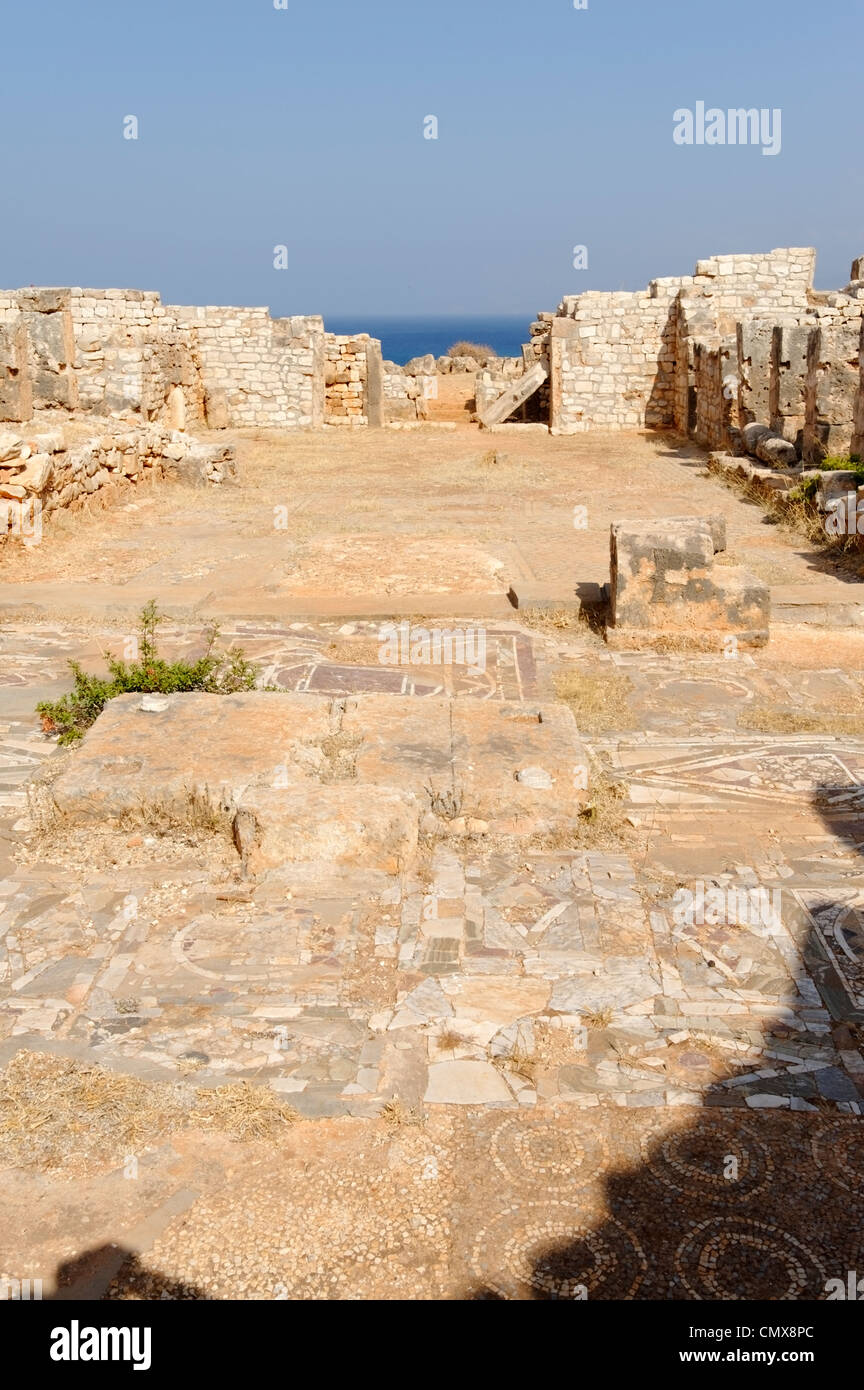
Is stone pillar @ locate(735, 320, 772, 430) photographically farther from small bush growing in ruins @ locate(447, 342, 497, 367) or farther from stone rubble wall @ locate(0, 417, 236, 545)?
small bush growing in ruins @ locate(447, 342, 497, 367)

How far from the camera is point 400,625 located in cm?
847

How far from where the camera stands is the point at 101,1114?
337 centimetres

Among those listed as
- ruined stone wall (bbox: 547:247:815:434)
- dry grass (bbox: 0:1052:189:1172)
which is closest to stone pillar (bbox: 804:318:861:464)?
ruined stone wall (bbox: 547:247:815:434)

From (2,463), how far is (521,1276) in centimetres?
994

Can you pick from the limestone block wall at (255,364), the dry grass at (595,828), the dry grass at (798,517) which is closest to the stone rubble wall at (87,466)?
the limestone block wall at (255,364)

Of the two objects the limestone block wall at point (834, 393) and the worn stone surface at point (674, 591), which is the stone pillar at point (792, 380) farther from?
the worn stone surface at point (674, 591)

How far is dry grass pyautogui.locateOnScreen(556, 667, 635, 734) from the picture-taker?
21.6 feet

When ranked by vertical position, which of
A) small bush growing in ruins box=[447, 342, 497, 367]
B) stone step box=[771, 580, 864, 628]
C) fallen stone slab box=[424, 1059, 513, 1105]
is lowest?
fallen stone slab box=[424, 1059, 513, 1105]

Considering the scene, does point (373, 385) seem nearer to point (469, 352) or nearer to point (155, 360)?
point (155, 360)

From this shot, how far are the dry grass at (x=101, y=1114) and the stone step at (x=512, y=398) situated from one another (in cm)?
1830

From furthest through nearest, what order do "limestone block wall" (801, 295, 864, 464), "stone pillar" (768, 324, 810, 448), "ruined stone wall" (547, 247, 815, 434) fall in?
1. "ruined stone wall" (547, 247, 815, 434)
2. "stone pillar" (768, 324, 810, 448)
3. "limestone block wall" (801, 295, 864, 464)

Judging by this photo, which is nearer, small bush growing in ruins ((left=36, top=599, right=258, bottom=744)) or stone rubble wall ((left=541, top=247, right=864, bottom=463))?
small bush growing in ruins ((left=36, top=599, right=258, bottom=744))

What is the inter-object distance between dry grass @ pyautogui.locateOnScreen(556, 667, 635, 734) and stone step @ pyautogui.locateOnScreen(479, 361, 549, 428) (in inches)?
553
